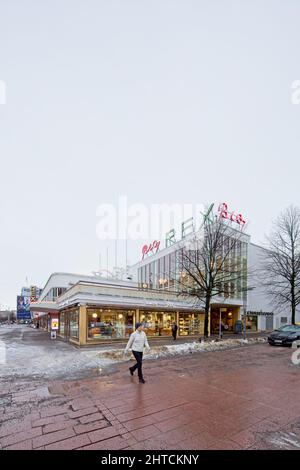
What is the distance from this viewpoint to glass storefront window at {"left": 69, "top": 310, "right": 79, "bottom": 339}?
1965cm

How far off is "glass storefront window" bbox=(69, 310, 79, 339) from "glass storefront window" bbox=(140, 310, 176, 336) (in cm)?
528

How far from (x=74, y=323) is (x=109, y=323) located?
2.91 meters

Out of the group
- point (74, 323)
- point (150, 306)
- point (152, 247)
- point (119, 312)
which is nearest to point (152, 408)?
point (119, 312)

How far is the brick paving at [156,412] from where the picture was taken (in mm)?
4375

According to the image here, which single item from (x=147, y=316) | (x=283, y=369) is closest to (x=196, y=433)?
(x=283, y=369)

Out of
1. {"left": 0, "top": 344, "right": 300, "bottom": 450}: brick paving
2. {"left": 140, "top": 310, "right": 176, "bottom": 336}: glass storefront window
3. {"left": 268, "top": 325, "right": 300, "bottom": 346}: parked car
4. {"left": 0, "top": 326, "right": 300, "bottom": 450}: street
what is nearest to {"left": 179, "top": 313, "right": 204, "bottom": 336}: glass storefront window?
{"left": 140, "top": 310, "right": 176, "bottom": 336}: glass storefront window

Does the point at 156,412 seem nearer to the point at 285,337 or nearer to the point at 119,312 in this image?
the point at 285,337

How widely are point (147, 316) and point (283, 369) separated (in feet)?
46.6

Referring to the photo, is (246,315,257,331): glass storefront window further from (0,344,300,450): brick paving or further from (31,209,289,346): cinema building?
(0,344,300,450): brick paving

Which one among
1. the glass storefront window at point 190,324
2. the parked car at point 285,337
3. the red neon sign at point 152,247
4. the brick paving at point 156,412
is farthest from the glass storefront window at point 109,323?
the red neon sign at point 152,247

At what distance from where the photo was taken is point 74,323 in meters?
21.0

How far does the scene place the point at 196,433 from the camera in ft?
15.1

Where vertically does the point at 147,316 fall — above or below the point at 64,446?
below
